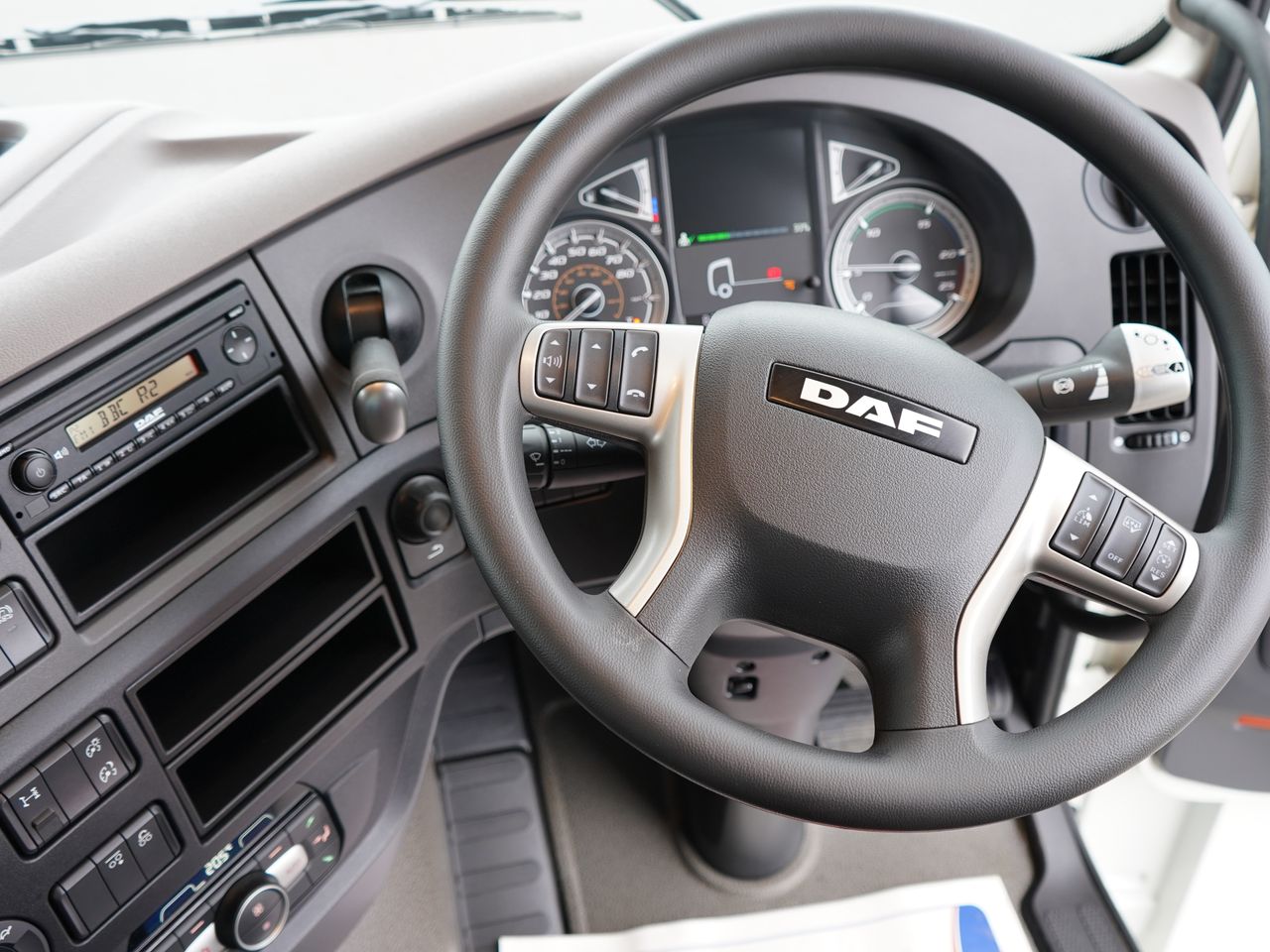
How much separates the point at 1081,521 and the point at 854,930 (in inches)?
30.5

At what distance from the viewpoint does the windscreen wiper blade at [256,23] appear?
1049mm

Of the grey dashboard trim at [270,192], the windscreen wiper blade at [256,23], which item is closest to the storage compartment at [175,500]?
the grey dashboard trim at [270,192]

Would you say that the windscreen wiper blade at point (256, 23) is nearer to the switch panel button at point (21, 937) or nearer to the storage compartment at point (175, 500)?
the storage compartment at point (175, 500)

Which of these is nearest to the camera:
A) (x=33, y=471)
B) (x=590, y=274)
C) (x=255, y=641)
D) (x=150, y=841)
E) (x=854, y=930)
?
(x=33, y=471)

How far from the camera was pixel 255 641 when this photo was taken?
864 mm

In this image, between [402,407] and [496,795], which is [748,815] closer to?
[496,795]

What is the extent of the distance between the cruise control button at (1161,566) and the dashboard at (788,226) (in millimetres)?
376

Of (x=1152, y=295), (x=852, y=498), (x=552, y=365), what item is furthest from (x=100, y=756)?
(x=1152, y=295)

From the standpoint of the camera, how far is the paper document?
4.05 ft

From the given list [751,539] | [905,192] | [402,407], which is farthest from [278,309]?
[905,192]

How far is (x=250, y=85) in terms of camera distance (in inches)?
44.3

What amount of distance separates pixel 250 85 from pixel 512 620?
2.64ft

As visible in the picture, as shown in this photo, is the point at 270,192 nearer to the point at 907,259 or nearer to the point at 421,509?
the point at 421,509

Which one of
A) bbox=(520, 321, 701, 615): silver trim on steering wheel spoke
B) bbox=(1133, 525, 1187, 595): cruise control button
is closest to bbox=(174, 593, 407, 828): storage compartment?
bbox=(520, 321, 701, 615): silver trim on steering wheel spoke
